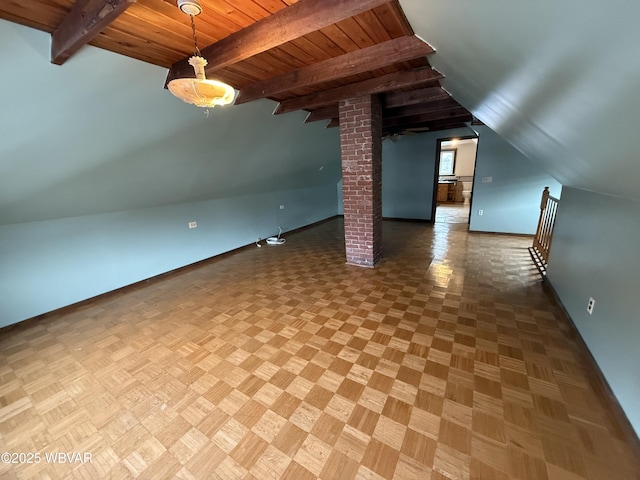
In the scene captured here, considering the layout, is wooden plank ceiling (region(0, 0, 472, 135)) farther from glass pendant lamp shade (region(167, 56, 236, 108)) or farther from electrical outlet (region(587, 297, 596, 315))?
electrical outlet (region(587, 297, 596, 315))

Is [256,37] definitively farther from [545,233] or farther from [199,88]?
[545,233]

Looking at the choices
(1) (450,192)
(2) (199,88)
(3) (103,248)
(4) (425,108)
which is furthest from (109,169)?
(1) (450,192)

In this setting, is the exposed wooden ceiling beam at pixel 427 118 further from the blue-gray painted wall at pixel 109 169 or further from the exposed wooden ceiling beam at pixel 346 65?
the exposed wooden ceiling beam at pixel 346 65

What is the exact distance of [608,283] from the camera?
5.47 ft

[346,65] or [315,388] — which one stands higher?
[346,65]

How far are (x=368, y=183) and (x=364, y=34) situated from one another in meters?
1.63

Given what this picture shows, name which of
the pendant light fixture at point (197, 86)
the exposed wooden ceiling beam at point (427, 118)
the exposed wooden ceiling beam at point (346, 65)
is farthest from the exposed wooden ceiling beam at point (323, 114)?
the pendant light fixture at point (197, 86)

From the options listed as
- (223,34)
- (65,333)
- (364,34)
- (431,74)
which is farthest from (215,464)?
(431,74)

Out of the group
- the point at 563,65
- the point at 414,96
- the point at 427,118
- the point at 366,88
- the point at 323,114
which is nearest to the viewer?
the point at 563,65

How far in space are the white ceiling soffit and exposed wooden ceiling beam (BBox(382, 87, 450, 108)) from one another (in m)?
1.40

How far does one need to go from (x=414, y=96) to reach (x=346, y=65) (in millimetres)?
1473

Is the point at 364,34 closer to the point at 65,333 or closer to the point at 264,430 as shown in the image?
the point at 264,430

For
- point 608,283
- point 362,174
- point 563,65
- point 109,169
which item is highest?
point 563,65

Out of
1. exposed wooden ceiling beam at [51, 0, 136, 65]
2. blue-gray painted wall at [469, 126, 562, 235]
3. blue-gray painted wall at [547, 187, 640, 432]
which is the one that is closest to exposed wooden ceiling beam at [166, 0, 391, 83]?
exposed wooden ceiling beam at [51, 0, 136, 65]
